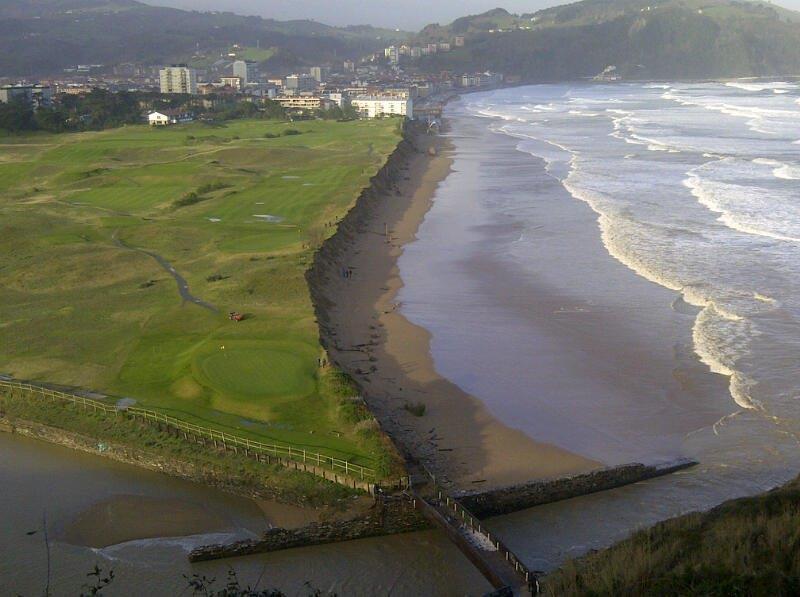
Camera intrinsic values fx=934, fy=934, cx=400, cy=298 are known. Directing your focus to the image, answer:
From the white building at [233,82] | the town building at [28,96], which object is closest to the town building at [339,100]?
the town building at [28,96]

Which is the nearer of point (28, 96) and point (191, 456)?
point (191, 456)

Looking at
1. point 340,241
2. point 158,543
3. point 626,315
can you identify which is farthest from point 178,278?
point 158,543

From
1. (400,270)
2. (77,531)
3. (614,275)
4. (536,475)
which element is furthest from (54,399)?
(614,275)

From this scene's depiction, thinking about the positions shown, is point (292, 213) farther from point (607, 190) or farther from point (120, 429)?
point (120, 429)

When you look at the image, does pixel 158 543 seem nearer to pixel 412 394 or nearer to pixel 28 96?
pixel 412 394

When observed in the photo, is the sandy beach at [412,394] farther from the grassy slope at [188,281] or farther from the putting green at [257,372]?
the putting green at [257,372]

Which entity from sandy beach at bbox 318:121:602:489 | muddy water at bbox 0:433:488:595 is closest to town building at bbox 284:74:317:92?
sandy beach at bbox 318:121:602:489
